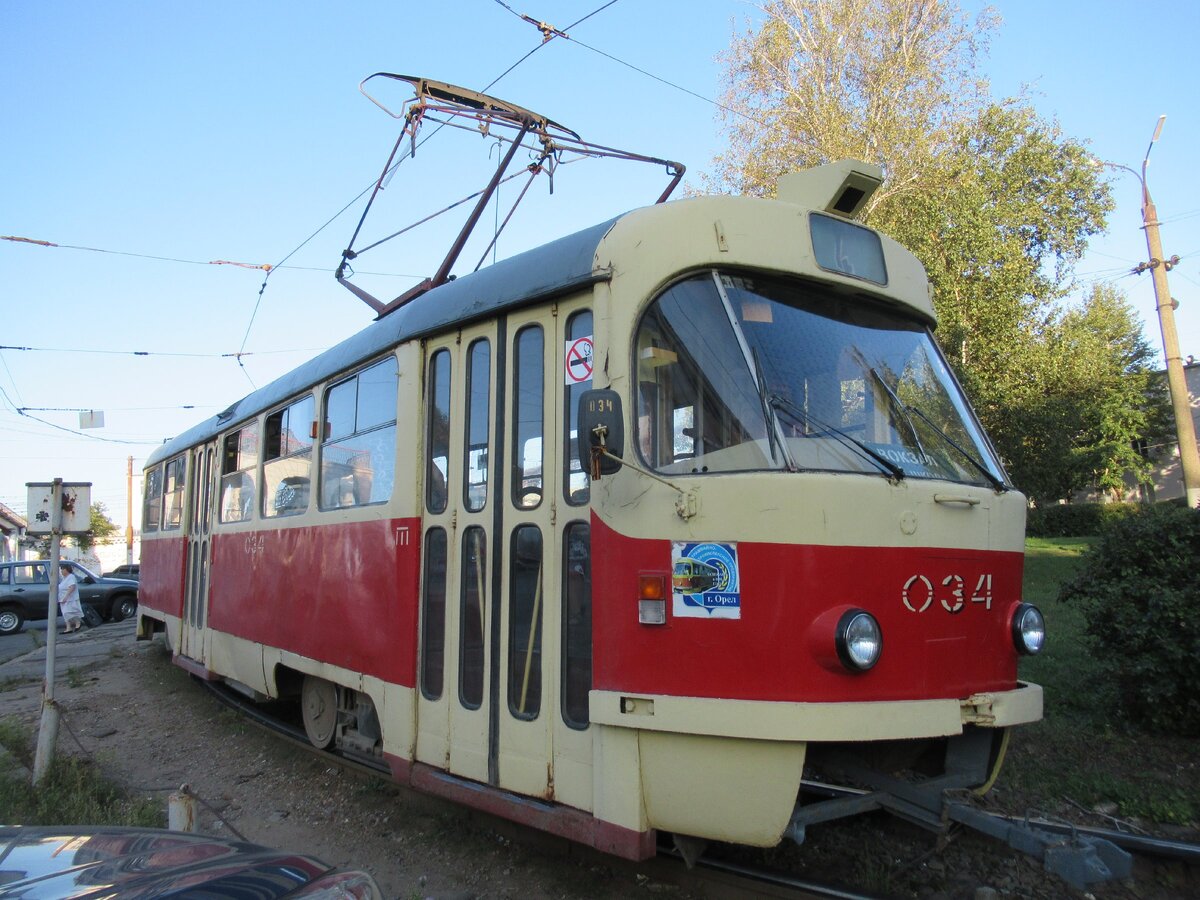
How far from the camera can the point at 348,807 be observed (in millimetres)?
5793

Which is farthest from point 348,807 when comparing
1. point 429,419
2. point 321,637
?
point 429,419

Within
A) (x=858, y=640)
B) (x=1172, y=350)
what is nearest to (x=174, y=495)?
(x=858, y=640)

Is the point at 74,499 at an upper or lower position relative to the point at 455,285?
lower

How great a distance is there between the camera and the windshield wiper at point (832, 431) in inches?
141

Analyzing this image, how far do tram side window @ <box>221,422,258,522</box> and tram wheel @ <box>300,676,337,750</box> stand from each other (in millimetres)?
1929

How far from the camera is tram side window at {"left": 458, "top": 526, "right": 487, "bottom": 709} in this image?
4.43 meters

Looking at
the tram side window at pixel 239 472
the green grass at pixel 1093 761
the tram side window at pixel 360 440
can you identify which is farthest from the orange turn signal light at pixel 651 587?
the tram side window at pixel 239 472

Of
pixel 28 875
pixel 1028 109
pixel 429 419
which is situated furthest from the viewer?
pixel 1028 109

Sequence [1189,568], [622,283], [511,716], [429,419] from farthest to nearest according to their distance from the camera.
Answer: [1189,568], [429,419], [511,716], [622,283]

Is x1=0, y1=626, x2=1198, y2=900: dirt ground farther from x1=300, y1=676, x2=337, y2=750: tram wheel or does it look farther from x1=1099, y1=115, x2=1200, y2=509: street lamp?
x1=1099, y1=115, x2=1200, y2=509: street lamp

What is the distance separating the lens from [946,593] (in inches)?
142

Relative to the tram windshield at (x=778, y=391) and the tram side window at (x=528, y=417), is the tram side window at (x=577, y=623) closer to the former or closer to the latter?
the tram side window at (x=528, y=417)

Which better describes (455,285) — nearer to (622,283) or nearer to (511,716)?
(622,283)

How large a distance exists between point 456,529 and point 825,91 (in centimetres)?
1643
